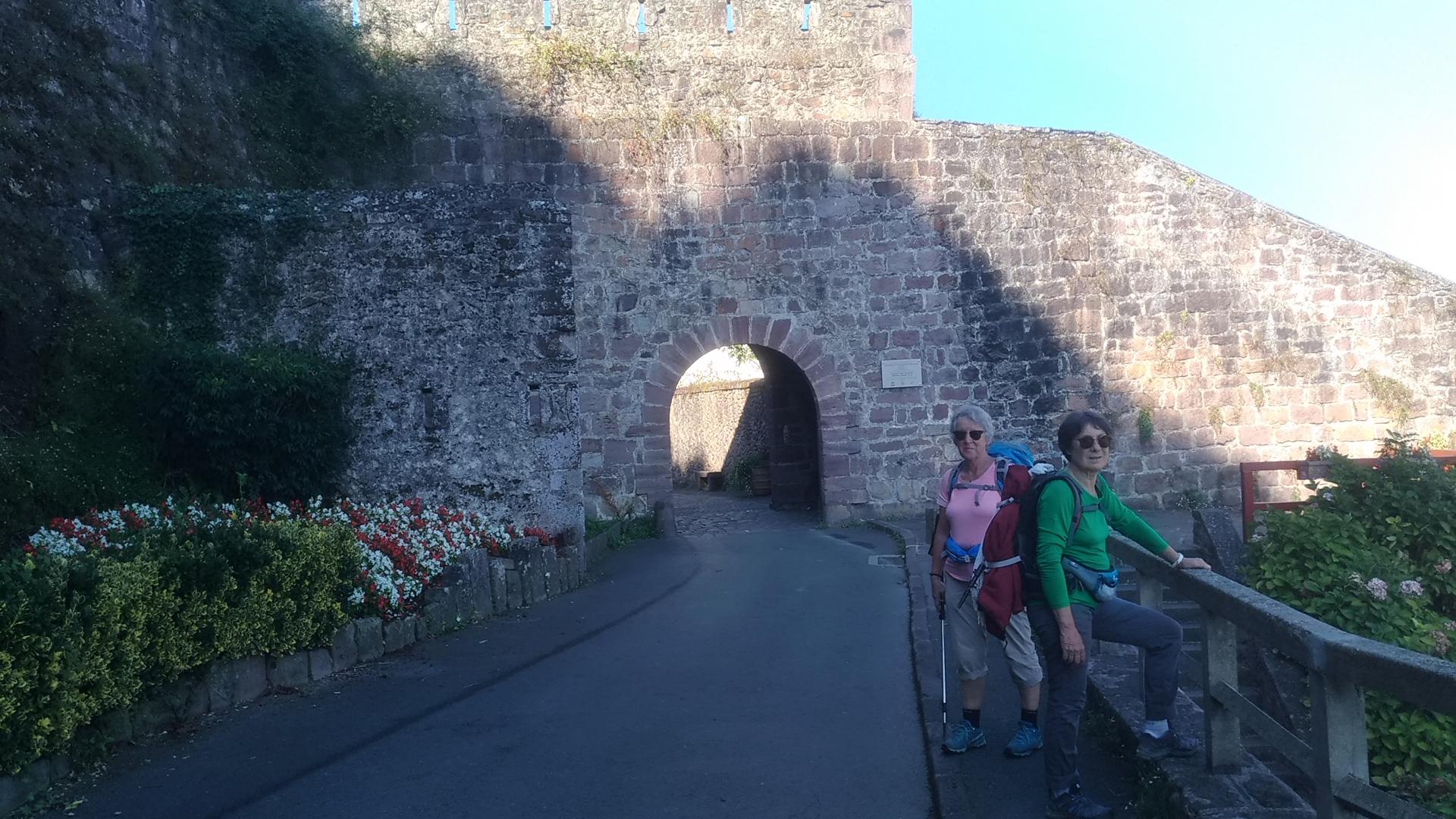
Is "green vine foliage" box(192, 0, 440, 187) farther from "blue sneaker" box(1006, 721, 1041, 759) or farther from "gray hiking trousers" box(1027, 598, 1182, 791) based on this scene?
"gray hiking trousers" box(1027, 598, 1182, 791)

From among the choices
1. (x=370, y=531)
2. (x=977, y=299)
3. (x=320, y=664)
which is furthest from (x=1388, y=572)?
(x=977, y=299)

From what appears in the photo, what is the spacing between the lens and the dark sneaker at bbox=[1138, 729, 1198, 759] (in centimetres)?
409

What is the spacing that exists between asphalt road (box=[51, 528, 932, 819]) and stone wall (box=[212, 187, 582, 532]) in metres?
1.63

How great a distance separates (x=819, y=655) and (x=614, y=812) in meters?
2.84

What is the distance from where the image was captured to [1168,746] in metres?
4.15

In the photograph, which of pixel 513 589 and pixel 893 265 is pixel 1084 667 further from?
pixel 893 265

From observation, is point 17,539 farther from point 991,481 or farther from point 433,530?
point 991,481

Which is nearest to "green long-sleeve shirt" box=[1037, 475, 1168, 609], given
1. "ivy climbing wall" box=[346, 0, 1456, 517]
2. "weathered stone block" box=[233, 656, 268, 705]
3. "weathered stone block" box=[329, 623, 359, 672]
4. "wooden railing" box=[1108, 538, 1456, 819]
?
"wooden railing" box=[1108, 538, 1456, 819]

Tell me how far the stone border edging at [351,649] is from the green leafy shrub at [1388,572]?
518cm

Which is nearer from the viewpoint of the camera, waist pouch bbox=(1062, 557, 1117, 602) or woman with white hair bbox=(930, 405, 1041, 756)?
waist pouch bbox=(1062, 557, 1117, 602)

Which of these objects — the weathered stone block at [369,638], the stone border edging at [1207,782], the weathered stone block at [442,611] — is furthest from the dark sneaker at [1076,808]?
the weathered stone block at [442,611]

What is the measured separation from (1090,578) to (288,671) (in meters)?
4.29

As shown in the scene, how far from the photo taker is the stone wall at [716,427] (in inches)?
919

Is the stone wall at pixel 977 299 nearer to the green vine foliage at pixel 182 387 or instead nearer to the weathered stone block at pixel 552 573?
the weathered stone block at pixel 552 573
